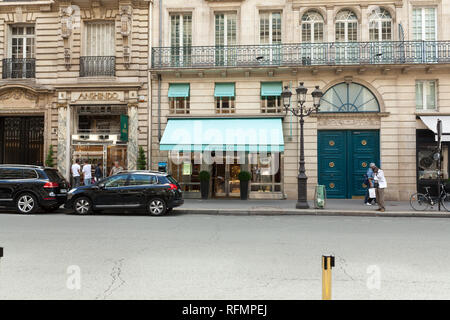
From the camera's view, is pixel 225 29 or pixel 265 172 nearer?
pixel 265 172

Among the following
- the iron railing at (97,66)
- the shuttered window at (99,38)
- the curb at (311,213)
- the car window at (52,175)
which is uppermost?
the shuttered window at (99,38)

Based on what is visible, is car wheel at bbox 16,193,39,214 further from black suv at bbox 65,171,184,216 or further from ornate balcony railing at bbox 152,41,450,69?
ornate balcony railing at bbox 152,41,450,69

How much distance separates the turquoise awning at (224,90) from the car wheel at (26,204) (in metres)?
9.52

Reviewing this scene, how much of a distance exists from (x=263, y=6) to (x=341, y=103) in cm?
624

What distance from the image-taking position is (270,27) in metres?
18.6

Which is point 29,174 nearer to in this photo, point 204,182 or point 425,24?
point 204,182

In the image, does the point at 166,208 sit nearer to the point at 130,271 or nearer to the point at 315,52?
A: the point at 130,271

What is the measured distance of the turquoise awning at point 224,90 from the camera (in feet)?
59.7

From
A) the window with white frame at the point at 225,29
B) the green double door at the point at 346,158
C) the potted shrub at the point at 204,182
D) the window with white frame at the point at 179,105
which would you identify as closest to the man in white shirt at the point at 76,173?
the window with white frame at the point at 179,105

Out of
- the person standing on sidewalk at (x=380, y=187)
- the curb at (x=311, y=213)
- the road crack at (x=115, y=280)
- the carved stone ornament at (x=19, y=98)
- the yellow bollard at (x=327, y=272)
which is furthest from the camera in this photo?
the carved stone ornament at (x=19, y=98)

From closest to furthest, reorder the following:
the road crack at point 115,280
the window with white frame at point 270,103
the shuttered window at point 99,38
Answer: the road crack at point 115,280 → the window with white frame at point 270,103 → the shuttered window at point 99,38

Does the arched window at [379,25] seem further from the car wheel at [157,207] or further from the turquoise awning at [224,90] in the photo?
the car wheel at [157,207]

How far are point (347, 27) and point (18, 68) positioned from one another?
17.2m

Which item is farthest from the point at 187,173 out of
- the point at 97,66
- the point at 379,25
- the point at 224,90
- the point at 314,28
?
the point at 379,25
